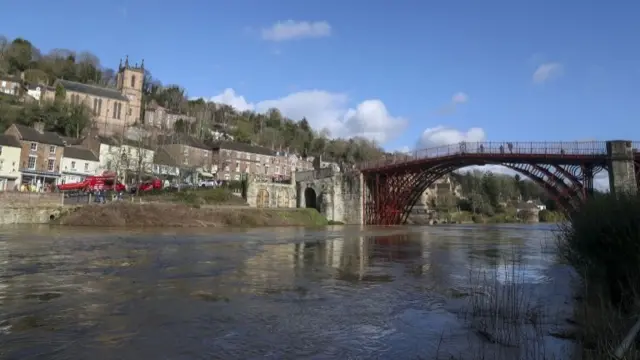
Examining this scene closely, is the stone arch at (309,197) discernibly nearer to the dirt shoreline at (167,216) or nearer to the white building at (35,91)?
the dirt shoreline at (167,216)

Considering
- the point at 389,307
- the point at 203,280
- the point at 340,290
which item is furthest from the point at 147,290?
the point at 389,307

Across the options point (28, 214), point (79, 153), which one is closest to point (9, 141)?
point (79, 153)

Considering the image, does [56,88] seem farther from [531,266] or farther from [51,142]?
[531,266]

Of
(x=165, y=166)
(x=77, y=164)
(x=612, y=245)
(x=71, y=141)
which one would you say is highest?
Answer: (x=71, y=141)

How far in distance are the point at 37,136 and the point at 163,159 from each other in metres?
24.7

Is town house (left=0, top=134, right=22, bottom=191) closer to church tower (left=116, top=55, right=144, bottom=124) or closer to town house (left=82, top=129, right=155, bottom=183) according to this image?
town house (left=82, top=129, right=155, bottom=183)

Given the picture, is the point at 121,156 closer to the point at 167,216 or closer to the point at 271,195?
the point at 271,195

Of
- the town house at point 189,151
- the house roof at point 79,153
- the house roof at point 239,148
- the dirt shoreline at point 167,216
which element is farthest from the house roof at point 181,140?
the dirt shoreline at point 167,216

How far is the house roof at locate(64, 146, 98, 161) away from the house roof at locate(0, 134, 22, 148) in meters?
7.87

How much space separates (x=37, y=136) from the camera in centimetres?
6222

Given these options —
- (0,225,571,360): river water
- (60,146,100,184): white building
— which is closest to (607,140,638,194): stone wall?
(0,225,571,360): river water

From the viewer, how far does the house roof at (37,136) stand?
199 ft

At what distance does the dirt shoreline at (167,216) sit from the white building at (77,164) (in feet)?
95.1

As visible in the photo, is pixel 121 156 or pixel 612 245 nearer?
pixel 612 245
